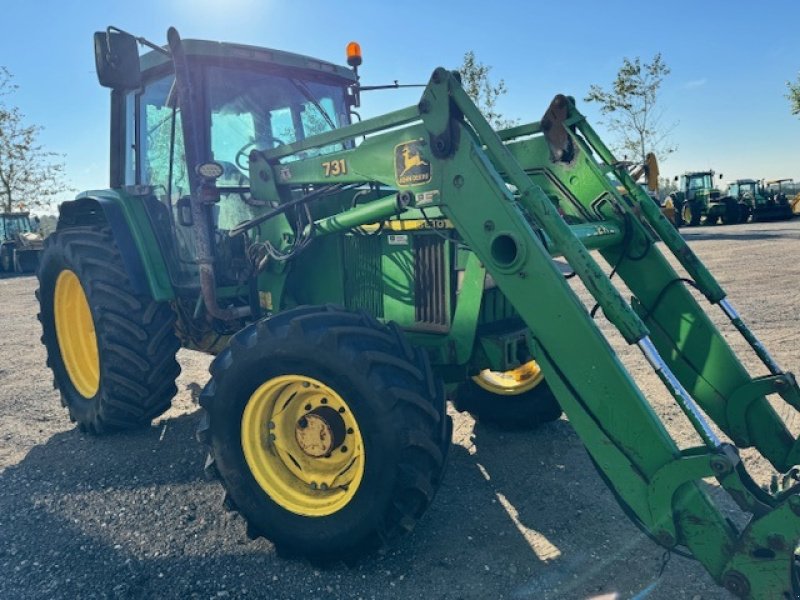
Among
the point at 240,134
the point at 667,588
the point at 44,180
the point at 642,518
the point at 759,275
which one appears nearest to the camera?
the point at 642,518

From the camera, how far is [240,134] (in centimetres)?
388

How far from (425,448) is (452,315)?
948mm

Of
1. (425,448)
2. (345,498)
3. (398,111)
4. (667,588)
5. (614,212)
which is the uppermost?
(398,111)

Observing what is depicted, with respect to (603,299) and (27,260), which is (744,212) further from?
(603,299)

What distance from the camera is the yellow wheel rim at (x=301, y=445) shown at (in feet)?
9.27

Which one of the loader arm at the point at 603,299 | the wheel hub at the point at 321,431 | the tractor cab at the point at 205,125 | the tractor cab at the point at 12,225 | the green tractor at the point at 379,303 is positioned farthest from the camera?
the tractor cab at the point at 12,225

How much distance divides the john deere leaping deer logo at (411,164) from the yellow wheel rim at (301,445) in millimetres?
1008

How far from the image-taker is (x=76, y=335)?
499 centimetres

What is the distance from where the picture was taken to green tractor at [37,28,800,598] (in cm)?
230

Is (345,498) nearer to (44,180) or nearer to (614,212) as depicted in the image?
(614,212)

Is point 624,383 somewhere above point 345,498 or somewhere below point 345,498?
above

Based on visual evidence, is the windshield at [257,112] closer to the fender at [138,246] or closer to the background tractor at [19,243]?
the fender at [138,246]

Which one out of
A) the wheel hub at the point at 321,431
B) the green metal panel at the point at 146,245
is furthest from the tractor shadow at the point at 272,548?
the green metal panel at the point at 146,245

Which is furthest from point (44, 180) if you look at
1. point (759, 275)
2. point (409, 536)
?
point (409, 536)
